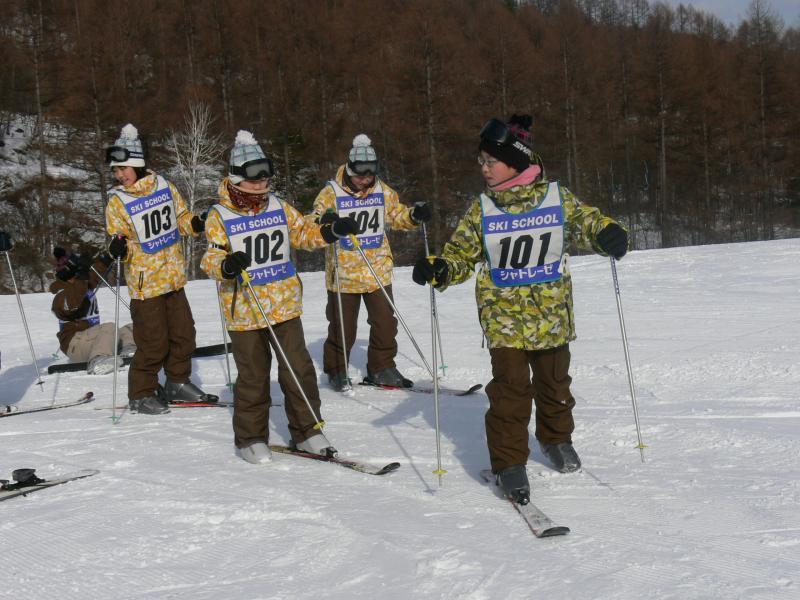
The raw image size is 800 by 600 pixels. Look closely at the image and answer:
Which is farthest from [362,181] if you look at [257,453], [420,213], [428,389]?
[257,453]

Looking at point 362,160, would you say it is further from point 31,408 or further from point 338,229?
point 31,408

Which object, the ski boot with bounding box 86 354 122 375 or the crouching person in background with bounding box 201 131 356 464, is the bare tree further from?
the crouching person in background with bounding box 201 131 356 464

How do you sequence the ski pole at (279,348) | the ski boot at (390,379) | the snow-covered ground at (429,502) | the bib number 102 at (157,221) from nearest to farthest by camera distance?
the snow-covered ground at (429,502)
the ski pole at (279,348)
the bib number 102 at (157,221)
the ski boot at (390,379)

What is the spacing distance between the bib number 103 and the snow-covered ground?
1.19 meters

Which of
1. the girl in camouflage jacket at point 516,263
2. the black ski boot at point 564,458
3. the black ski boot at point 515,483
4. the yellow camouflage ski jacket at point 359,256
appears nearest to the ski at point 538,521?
the black ski boot at point 515,483

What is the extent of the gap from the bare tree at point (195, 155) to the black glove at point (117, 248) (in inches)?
764

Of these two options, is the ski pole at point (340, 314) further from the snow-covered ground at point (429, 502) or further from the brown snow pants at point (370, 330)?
the snow-covered ground at point (429, 502)

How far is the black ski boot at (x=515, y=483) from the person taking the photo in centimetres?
344

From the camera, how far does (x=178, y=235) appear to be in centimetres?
617

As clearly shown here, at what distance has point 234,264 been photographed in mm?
4250

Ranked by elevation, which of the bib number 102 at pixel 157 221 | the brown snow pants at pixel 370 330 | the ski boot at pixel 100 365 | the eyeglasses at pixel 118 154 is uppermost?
the eyeglasses at pixel 118 154

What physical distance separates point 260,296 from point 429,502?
166 cm

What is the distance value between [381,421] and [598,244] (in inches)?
95.4

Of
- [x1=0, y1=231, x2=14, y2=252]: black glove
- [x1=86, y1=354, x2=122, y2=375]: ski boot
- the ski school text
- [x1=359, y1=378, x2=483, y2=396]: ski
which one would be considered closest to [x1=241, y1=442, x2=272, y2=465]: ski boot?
[x1=359, y1=378, x2=483, y2=396]: ski
